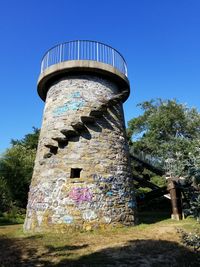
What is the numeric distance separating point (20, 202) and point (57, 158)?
43.0ft

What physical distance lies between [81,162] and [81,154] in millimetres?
344

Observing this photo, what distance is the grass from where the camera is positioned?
277 inches

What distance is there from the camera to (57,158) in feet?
39.6

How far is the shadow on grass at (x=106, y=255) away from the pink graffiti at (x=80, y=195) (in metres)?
2.57

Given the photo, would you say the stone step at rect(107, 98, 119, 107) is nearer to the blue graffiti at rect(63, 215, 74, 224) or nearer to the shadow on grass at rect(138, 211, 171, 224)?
the blue graffiti at rect(63, 215, 74, 224)

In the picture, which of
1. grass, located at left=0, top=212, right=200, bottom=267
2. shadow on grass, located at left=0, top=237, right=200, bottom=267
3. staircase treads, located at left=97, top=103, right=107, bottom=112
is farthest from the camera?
staircase treads, located at left=97, top=103, right=107, bottom=112

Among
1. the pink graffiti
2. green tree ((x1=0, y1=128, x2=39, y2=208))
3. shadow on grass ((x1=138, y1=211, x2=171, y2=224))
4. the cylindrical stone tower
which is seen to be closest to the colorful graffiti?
the cylindrical stone tower

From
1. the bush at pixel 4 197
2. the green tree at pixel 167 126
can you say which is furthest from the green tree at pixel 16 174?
the green tree at pixel 167 126

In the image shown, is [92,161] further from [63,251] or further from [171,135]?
[171,135]

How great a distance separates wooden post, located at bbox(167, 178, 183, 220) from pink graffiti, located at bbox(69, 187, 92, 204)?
550 centimetres

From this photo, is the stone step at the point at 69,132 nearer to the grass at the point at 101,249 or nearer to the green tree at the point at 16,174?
the grass at the point at 101,249

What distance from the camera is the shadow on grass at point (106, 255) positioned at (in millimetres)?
6902

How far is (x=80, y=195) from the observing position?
11305 millimetres

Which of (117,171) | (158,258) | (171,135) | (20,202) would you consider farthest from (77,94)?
(171,135)
